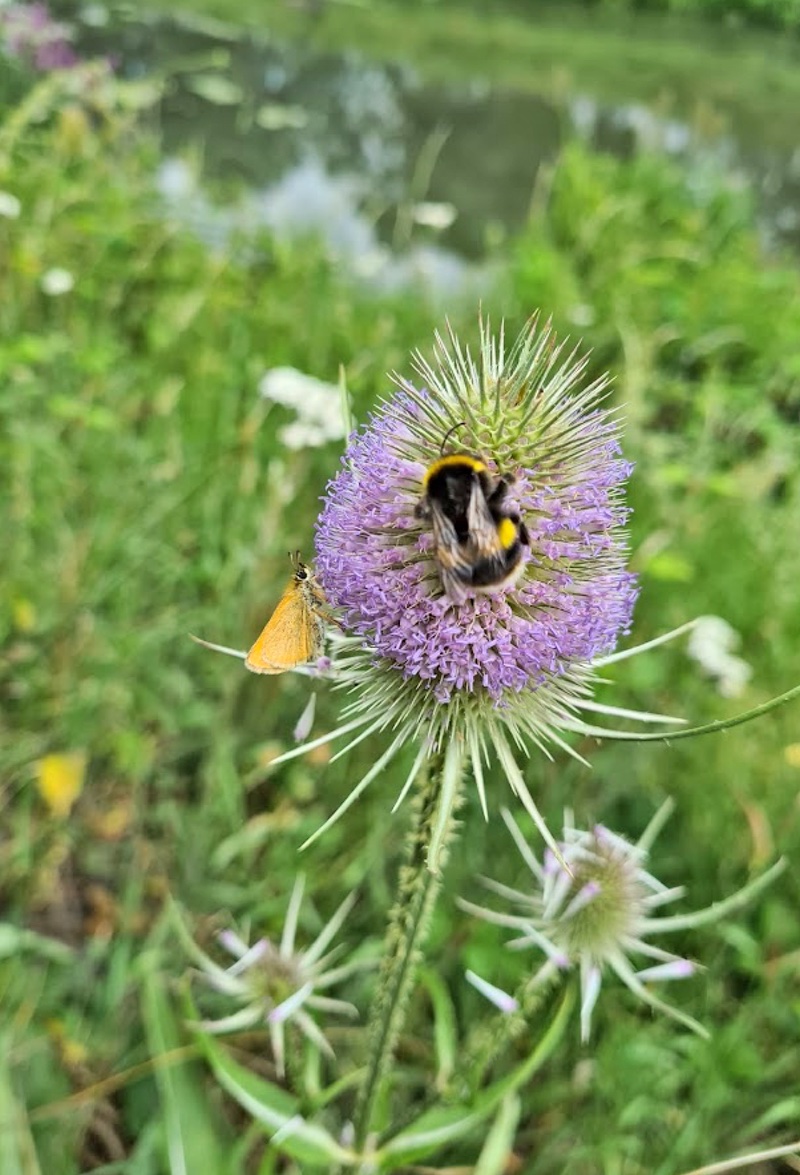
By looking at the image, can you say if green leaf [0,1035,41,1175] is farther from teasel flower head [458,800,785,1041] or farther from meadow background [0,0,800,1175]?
teasel flower head [458,800,785,1041]

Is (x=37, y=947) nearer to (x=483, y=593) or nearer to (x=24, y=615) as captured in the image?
(x=24, y=615)

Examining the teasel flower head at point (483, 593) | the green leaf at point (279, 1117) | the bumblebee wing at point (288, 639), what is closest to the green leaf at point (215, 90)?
the teasel flower head at point (483, 593)

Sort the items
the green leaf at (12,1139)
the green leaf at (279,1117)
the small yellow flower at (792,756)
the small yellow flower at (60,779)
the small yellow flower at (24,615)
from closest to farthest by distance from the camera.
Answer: the green leaf at (279,1117)
the green leaf at (12,1139)
the small yellow flower at (60,779)
the small yellow flower at (24,615)
the small yellow flower at (792,756)

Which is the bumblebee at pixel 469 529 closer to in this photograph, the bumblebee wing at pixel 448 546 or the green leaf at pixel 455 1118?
the bumblebee wing at pixel 448 546

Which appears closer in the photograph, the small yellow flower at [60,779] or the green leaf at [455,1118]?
the green leaf at [455,1118]

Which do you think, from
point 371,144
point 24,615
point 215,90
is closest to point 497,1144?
point 24,615

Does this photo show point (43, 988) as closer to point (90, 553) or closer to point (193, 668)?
point (193, 668)
